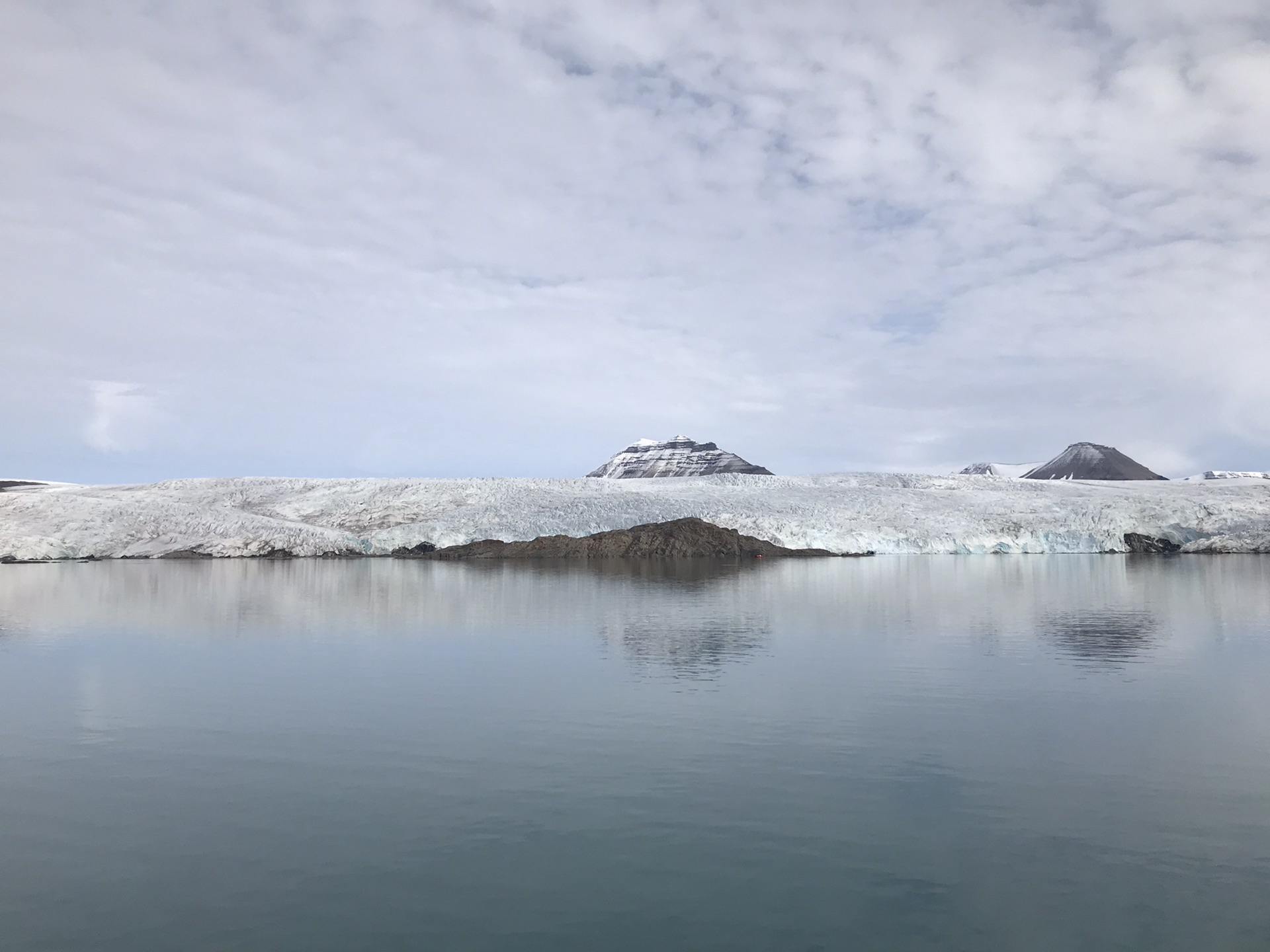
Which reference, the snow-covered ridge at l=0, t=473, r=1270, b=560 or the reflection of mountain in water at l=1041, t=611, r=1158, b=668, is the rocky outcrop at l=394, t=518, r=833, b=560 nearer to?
the snow-covered ridge at l=0, t=473, r=1270, b=560

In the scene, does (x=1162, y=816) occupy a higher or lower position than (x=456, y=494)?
lower

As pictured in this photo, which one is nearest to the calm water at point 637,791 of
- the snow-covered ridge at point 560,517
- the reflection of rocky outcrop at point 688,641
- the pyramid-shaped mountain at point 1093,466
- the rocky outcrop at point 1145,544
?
the reflection of rocky outcrop at point 688,641

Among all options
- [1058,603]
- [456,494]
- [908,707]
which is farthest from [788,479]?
[908,707]

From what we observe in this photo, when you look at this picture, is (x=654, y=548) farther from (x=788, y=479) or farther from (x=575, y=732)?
(x=575, y=732)

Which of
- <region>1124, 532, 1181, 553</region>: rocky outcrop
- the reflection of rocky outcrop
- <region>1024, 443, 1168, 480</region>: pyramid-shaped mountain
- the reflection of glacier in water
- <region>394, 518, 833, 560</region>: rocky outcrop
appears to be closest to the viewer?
the reflection of rocky outcrop

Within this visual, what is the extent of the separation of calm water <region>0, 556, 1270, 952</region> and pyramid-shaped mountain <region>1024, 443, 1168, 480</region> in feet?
589

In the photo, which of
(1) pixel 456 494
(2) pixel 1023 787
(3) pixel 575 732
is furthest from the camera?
(1) pixel 456 494

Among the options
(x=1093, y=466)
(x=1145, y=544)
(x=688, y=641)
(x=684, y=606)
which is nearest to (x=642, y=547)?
(x=1145, y=544)

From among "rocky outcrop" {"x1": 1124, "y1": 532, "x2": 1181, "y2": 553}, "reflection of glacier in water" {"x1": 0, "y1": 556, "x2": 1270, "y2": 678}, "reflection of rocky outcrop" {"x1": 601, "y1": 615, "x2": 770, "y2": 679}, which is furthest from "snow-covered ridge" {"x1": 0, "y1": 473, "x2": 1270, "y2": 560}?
"reflection of rocky outcrop" {"x1": 601, "y1": 615, "x2": 770, "y2": 679}

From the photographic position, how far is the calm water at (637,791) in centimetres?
478

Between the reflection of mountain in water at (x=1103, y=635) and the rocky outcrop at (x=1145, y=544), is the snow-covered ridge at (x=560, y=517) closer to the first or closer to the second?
the rocky outcrop at (x=1145, y=544)

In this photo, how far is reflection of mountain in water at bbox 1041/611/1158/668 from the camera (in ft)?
42.8

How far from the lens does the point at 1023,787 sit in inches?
269

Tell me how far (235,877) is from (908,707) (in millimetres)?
6619
